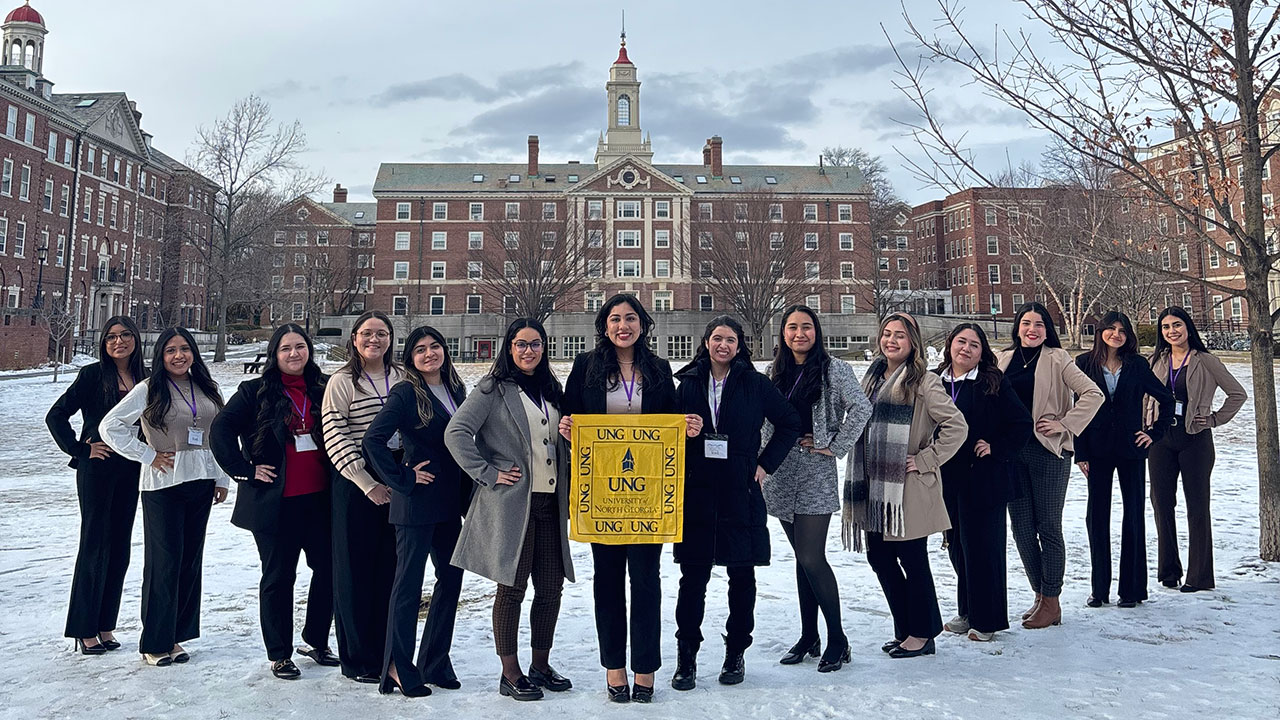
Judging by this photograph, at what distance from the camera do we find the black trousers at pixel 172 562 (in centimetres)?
456

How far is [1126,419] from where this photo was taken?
18.9 ft

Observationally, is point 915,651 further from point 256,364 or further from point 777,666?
point 256,364

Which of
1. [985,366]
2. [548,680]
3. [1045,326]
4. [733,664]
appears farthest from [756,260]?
[548,680]

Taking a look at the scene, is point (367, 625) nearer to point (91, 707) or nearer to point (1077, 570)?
point (91, 707)

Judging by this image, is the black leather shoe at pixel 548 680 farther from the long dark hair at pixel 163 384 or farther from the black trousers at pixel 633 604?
the long dark hair at pixel 163 384

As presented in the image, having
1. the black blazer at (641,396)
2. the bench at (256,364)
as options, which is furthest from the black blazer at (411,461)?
the bench at (256,364)

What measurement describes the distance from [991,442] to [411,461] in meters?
3.62

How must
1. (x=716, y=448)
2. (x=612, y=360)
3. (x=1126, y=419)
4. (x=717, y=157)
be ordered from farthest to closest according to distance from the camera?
(x=717, y=157) → (x=1126, y=419) → (x=612, y=360) → (x=716, y=448)

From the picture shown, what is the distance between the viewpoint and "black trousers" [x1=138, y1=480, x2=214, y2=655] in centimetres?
456

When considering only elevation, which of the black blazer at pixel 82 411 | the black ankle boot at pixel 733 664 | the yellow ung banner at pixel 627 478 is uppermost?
the black blazer at pixel 82 411

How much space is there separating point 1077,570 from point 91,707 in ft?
22.7

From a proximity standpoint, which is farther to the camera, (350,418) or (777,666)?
(777,666)

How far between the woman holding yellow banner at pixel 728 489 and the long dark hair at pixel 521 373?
70 centimetres

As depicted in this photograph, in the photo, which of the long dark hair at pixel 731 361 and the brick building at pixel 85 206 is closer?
the long dark hair at pixel 731 361
